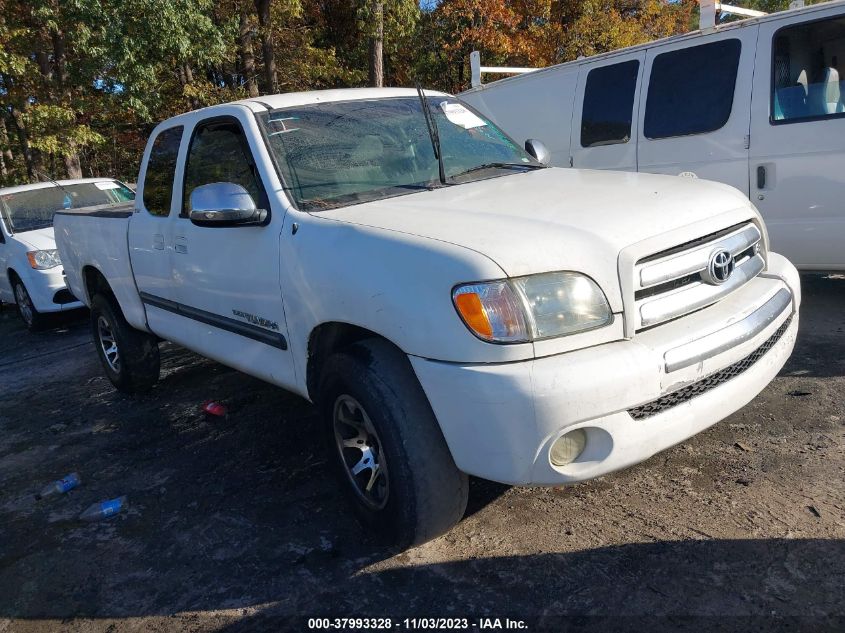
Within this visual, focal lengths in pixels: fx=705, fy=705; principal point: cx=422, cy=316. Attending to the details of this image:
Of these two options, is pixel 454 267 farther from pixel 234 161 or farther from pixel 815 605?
pixel 234 161

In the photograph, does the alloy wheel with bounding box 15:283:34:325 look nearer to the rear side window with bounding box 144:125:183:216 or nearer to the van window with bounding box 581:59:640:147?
the rear side window with bounding box 144:125:183:216

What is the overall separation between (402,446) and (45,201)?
28.0 ft

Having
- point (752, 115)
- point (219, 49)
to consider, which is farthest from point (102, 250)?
point (219, 49)

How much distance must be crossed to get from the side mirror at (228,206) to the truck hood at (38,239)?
6.20 meters

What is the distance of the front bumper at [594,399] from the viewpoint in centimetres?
232

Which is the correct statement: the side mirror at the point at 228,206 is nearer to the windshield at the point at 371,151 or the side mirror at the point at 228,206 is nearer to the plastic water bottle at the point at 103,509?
the windshield at the point at 371,151

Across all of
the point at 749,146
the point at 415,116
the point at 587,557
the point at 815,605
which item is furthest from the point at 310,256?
the point at 749,146

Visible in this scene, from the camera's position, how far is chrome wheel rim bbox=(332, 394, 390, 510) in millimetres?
2869

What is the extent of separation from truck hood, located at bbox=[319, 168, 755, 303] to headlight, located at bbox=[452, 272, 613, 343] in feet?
0.16

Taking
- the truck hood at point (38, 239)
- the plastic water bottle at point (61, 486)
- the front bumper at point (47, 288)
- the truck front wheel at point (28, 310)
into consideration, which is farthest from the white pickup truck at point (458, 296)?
the truck front wheel at point (28, 310)

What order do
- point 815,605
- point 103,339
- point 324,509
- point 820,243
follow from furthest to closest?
point 103,339 → point 820,243 → point 324,509 → point 815,605

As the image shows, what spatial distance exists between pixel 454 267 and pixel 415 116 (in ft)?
5.97

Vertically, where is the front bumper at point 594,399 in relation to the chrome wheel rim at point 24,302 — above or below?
above

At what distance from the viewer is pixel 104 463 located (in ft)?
14.0
